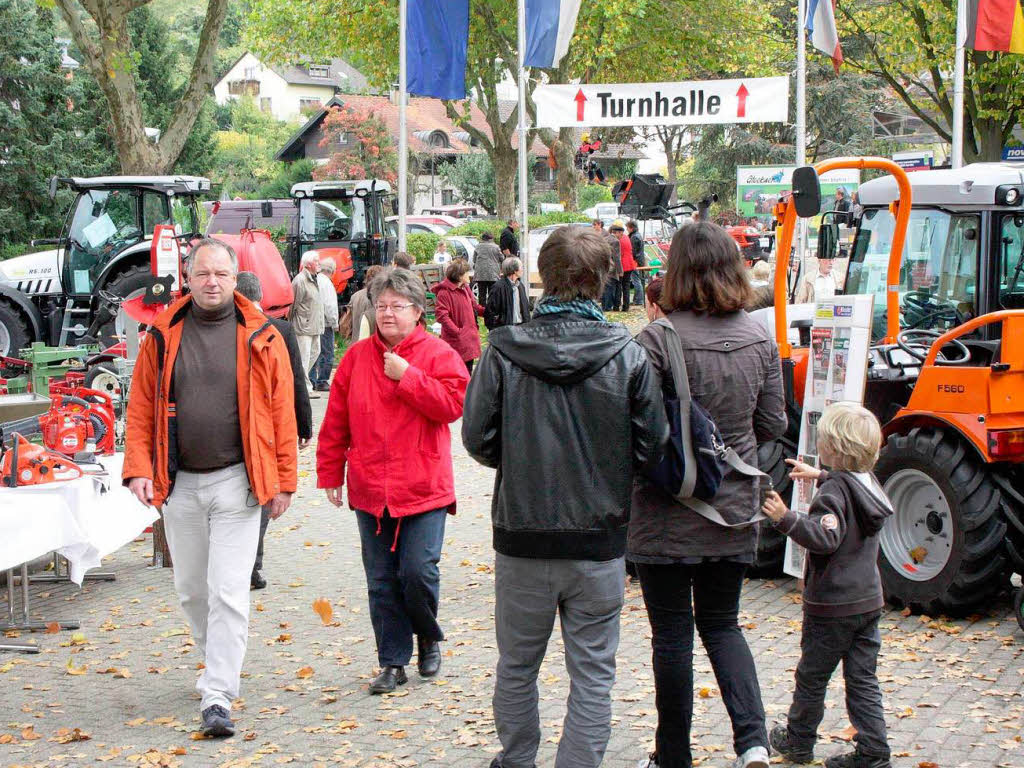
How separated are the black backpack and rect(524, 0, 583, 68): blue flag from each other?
48.9 ft

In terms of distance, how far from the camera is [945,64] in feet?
90.5

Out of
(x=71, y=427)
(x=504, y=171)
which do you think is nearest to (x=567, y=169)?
(x=504, y=171)

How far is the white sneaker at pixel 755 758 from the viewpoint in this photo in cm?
440

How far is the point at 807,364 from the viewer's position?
24.1 ft

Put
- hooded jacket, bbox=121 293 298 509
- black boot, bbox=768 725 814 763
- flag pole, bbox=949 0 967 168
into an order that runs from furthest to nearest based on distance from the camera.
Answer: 1. flag pole, bbox=949 0 967 168
2. hooded jacket, bbox=121 293 298 509
3. black boot, bbox=768 725 814 763

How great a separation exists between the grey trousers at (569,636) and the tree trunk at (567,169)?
35.3 metres

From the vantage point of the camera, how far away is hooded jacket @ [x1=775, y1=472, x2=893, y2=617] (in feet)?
15.0

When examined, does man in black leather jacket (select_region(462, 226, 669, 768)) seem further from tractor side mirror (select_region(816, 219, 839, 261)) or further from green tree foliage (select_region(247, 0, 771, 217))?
green tree foliage (select_region(247, 0, 771, 217))

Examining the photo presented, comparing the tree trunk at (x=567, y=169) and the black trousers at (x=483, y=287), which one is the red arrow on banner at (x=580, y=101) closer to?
the black trousers at (x=483, y=287)

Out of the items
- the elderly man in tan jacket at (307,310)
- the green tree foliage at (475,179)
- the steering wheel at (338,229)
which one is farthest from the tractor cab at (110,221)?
the green tree foliage at (475,179)

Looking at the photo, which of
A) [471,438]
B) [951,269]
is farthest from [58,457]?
[951,269]

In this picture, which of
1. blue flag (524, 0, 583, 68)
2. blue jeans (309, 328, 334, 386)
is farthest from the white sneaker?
blue flag (524, 0, 583, 68)

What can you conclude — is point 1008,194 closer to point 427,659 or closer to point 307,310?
point 427,659

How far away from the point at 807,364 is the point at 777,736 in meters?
2.96
